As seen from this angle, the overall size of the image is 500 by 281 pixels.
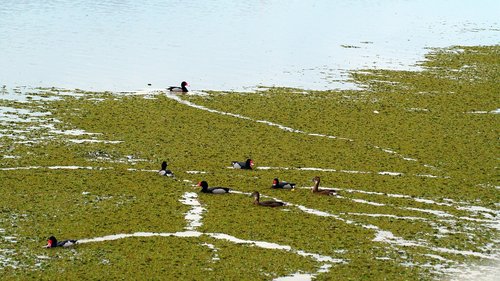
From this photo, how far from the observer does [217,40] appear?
7894 cm

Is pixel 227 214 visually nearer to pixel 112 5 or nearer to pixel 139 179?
pixel 139 179

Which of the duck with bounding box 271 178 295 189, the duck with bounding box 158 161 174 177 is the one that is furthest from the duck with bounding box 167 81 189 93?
the duck with bounding box 271 178 295 189

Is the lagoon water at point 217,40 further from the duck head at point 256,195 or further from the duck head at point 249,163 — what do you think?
the duck head at point 256,195

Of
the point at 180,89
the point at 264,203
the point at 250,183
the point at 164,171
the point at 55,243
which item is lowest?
the point at 55,243

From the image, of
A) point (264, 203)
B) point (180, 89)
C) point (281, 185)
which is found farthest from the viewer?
point (180, 89)

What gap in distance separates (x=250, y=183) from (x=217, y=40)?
4354 cm

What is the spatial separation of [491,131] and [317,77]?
53.6ft

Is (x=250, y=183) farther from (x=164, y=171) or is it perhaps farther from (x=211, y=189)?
(x=164, y=171)

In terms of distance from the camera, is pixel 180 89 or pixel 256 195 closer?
pixel 256 195

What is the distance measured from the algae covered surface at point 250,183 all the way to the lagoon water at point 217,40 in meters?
6.42

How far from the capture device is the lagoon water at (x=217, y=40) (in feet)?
195

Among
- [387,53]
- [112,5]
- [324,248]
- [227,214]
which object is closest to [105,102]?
[227,214]

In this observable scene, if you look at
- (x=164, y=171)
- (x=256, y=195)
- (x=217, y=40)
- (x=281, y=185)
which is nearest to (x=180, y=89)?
(x=164, y=171)

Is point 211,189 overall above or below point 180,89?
below
